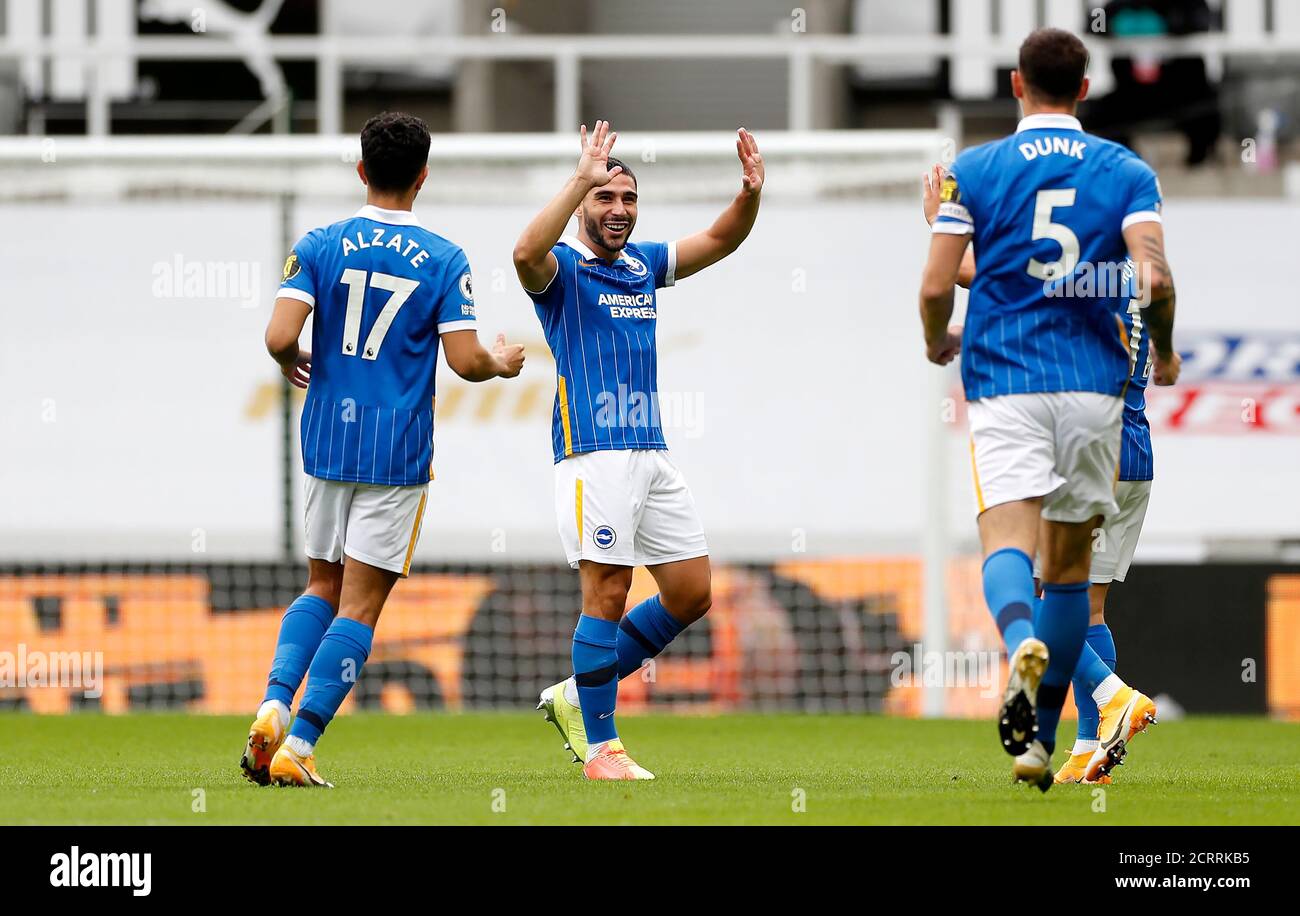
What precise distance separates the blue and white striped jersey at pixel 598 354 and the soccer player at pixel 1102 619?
1.03m

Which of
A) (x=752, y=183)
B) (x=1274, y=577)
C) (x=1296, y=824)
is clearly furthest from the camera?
(x=1274, y=577)

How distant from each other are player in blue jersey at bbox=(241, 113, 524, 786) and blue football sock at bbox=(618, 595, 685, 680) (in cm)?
95

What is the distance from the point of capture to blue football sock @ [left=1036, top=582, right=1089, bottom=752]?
A: 5.07m

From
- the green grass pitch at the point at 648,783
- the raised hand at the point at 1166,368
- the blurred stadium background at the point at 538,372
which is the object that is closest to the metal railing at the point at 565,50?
the blurred stadium background at the point at 538,372

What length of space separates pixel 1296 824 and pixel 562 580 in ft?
23.9

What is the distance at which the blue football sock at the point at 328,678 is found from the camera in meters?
5.44

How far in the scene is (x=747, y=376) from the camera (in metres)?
13.4

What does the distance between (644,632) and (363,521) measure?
45.2 inches

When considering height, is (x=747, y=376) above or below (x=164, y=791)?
above

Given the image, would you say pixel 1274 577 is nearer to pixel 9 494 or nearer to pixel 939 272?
pixel 939 272

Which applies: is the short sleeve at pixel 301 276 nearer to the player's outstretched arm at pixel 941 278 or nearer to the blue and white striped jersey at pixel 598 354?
the blue and white striped jersey at pixel 598 354

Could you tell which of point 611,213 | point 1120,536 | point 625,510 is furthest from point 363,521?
point 1120,536
